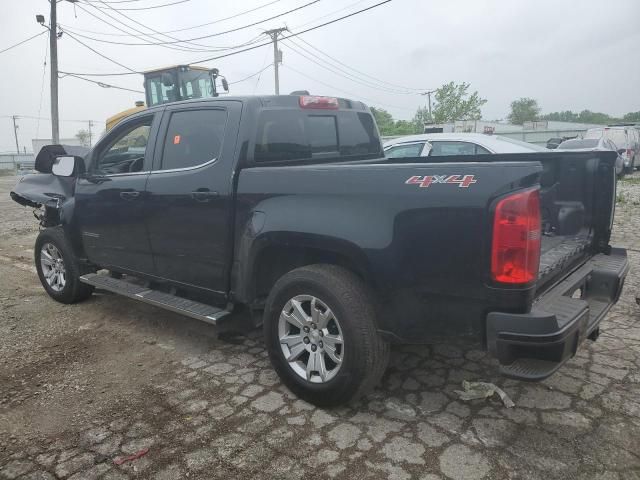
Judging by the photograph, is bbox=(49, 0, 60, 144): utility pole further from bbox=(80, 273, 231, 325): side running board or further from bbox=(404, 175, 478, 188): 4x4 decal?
bbox=(404, 175, 478, 188): 4x4 decal

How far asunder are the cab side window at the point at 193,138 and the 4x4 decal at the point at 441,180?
1.55 m

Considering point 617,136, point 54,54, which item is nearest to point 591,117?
point 617,136

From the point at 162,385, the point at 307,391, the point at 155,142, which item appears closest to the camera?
the point at 307,391

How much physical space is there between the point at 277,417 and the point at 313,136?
6.70 ft

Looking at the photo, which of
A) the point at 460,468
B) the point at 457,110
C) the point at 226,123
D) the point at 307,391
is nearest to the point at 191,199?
the point at 226,123

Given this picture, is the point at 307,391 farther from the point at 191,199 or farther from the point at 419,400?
the point at 191,199

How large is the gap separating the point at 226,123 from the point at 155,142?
81 centimetres

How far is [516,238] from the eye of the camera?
2301mm

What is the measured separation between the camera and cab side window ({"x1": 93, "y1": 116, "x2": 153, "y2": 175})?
4180 mm

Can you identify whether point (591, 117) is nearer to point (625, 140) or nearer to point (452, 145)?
point (625, 140)

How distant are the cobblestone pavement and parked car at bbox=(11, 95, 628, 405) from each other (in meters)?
0.36

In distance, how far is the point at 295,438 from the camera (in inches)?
Result: 107

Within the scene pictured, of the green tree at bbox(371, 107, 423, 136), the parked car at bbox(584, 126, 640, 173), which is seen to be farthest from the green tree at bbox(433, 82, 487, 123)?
the parked car at bbox(584, 126, 640, 173)

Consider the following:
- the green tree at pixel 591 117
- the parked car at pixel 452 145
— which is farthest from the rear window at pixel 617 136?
the green tree at pixel 591 117
